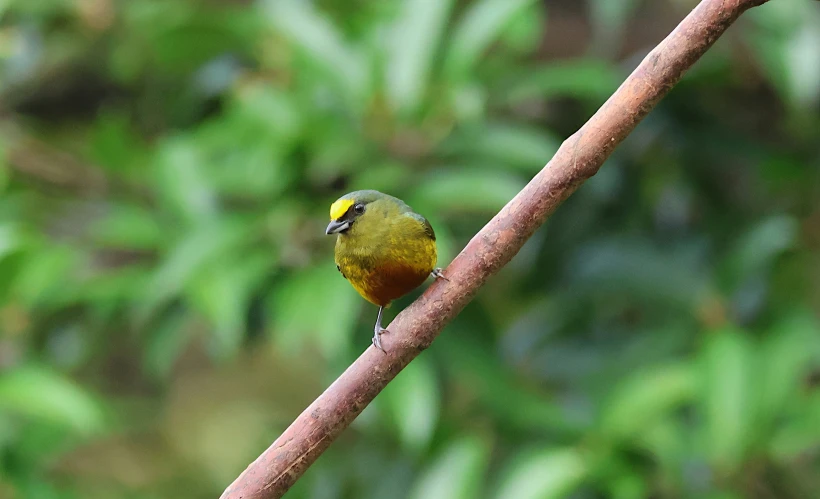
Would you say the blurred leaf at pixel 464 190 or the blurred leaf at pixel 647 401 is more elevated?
the blurred leaf at pixel 464 190

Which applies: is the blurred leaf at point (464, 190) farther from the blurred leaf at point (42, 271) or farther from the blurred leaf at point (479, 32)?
the blurred leaf at point (42, 271)

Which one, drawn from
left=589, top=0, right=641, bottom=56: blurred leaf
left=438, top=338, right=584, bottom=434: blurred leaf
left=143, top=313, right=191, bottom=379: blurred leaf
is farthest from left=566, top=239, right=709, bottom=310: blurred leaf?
left=143, top=313, right=191, bottom=379: blurred leaf

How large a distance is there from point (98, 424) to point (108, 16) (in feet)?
4.59

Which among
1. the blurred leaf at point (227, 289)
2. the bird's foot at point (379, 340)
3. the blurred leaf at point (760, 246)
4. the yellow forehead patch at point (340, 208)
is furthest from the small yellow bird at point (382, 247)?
the blurred leaf at point (760, 246)

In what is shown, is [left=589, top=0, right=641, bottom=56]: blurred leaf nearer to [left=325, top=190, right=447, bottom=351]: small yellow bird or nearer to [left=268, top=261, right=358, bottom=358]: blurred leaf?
[left=268, top=261, right=358, bottom=358]: blurred leaf

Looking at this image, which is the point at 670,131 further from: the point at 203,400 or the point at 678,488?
the point at 203,400

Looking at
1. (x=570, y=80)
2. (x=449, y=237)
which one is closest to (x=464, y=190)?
(x=449, y=237)

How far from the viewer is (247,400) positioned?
12.6 feet

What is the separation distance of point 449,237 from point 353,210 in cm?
104

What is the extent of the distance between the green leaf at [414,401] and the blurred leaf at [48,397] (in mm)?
697

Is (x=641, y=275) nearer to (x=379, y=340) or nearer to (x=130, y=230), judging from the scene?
(x=130, y=230)

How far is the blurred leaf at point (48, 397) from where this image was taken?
2.02m

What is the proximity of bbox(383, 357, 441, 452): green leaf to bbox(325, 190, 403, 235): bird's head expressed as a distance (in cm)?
83

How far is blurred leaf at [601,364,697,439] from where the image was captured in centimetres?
201
